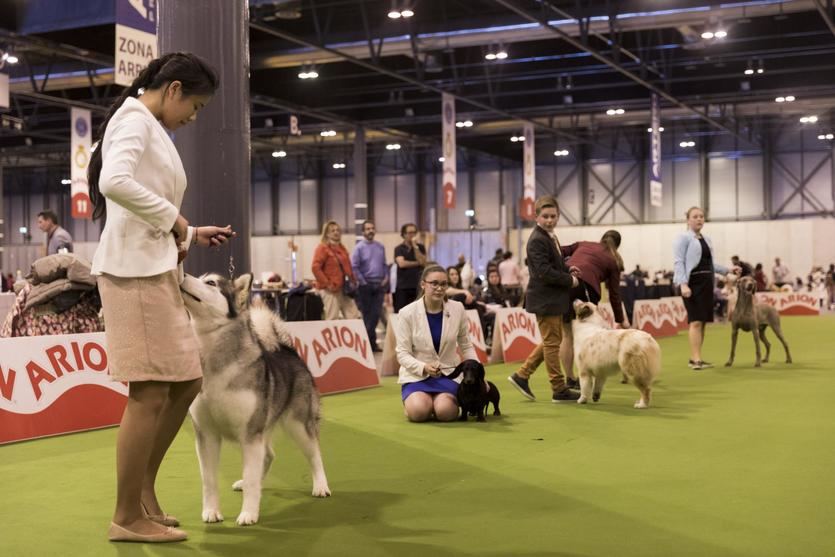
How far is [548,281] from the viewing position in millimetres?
7594

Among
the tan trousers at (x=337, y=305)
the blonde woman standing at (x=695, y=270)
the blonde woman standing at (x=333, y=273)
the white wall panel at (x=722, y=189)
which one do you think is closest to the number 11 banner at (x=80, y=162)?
the blonde woman standing at (x=333, y=273)

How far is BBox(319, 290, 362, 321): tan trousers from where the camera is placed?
11.8 metres

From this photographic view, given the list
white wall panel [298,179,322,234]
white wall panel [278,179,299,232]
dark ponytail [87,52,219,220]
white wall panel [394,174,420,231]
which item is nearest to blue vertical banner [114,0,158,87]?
dark ponytail [87,52,219,220]

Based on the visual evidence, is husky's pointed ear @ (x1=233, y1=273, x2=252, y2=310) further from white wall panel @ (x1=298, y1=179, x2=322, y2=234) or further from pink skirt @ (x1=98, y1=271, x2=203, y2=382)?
white wall panel @ (x1=298, y1=179, x2=322, y2=234)

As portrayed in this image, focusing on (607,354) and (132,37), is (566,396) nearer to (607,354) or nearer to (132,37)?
(607,354)

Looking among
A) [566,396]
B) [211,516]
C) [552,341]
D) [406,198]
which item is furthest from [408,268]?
[406,198]

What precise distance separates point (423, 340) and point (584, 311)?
178 centimetres

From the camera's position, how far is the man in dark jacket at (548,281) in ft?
25.0

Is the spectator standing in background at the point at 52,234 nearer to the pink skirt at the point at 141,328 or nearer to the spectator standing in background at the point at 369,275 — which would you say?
the spectator standing in background at the point at 369,275

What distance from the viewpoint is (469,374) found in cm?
673

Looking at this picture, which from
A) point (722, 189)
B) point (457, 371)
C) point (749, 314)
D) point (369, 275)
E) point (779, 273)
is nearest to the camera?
point (457, 371)

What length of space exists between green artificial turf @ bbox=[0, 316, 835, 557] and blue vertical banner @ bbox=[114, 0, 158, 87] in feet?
12.3

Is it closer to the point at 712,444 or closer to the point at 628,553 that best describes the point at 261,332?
the point at 628,553

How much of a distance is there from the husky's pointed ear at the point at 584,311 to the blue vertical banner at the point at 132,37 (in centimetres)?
448
